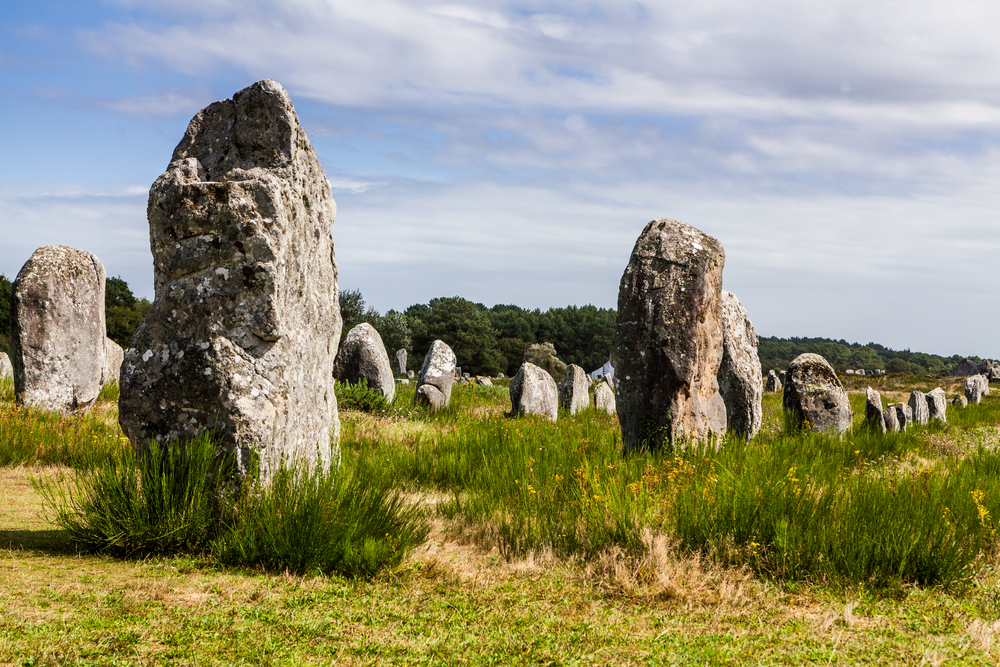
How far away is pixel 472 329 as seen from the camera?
58.6m

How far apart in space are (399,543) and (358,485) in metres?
0.51

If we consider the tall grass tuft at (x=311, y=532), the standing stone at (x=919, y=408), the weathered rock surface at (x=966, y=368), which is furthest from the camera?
the weathered rock surface at (x=966, y=368)

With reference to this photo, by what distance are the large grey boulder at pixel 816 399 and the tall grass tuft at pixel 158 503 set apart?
9.74 m

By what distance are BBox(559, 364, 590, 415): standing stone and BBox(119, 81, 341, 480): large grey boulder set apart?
12332mm

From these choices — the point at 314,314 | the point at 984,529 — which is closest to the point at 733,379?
the point at 984,529

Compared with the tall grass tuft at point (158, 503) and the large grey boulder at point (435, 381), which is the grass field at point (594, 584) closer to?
the tall grass tuft at point (158, 503)

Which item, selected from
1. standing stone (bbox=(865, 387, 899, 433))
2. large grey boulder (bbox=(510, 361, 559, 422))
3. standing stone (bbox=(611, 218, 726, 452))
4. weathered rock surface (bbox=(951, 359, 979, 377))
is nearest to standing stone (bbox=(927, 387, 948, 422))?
standing stone (bbox=(865, 387, 899, 433))

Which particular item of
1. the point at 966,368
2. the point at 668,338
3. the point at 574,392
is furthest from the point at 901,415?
the point at 966,368

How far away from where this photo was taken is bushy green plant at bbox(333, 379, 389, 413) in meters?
15.5

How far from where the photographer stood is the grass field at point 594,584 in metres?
4.28

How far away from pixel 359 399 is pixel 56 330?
5.38 metres

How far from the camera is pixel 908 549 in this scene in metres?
5.48

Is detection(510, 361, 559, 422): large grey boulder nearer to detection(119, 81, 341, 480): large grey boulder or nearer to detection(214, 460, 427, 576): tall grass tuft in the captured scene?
detection(119, 81, 341, 480): large grey boulder

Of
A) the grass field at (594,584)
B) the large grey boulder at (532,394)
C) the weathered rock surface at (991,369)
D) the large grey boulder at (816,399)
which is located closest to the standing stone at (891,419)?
the large grey boulder at (816,399)
